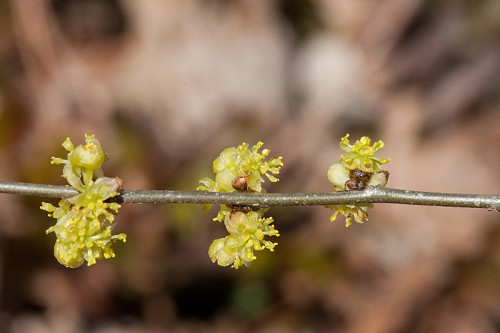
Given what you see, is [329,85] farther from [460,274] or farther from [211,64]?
[460,274]

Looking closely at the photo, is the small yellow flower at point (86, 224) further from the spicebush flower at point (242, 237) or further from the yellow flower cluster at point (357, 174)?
the yellow flower cluster at point (357, 174)

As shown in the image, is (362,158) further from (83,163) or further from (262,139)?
(262,139)

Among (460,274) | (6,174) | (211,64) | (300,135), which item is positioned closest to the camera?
(6,174)

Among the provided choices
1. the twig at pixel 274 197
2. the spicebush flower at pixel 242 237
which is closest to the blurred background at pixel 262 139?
the spicebush flower at pixel 242 237

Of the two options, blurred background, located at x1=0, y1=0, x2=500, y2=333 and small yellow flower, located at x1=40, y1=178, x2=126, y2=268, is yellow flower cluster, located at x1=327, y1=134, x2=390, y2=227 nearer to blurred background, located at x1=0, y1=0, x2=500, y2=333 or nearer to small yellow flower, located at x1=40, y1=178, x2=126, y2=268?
small yellow flower, located at x1=40, y1=178, x2=126, y2=268

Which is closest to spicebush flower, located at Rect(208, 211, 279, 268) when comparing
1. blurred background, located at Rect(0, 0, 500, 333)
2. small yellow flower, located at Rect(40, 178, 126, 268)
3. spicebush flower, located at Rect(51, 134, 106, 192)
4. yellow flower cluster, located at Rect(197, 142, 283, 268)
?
yellow flower cluster, located at Rect(197, 142, 283, 268)

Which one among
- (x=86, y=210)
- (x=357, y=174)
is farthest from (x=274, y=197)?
(x=86, y=210)

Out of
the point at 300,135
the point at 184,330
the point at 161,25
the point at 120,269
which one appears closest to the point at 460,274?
the point at 300,135

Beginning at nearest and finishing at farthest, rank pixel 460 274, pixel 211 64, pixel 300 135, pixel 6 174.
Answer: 1. pixel 6 174
2. pixel 460 274
3. pixel 300 135
4. pixel 211 64
